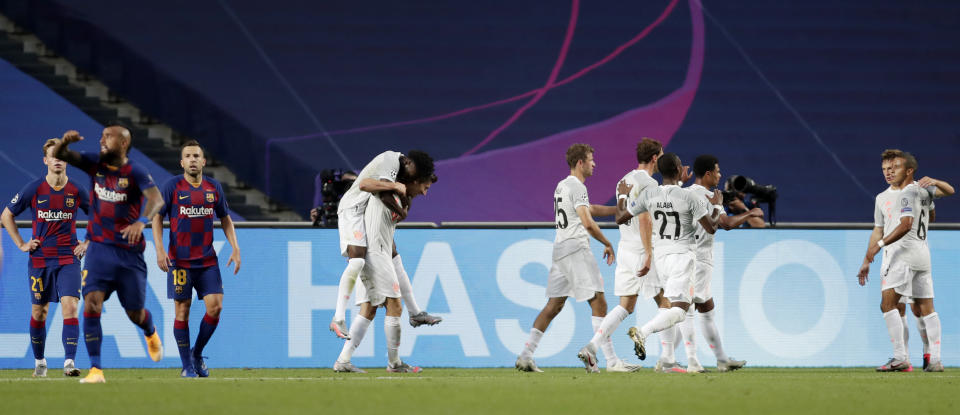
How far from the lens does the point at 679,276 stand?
9297 millimetres

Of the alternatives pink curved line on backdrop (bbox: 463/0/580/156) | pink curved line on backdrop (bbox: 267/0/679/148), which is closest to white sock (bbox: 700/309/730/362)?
pink curved line on backdrop (bbox: 463/0/580/156)

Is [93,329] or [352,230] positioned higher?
[352,230]

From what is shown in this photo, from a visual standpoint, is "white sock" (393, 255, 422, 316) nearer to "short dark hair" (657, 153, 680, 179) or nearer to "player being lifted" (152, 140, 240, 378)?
"player being lifted" (152, 140, 240, 378)

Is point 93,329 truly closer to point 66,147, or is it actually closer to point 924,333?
point 66,147

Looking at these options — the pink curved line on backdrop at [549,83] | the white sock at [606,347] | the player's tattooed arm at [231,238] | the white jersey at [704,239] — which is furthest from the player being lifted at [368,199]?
the pink curved line on backdrop at [549,83]

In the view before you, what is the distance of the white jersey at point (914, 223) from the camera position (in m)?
10.2

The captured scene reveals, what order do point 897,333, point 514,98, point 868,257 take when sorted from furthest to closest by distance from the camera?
point 514,98, point 868,257, point 897,333

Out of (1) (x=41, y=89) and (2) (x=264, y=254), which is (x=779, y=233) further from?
(1) (x=41, y=89)

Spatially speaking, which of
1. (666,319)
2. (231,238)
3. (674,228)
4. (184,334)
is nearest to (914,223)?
(674,228)

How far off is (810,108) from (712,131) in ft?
4.84

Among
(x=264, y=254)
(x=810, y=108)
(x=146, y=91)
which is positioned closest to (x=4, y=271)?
(x=264, y=254)

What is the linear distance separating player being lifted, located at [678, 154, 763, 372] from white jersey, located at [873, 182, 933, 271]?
117 centimetres

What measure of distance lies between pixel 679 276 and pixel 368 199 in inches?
100

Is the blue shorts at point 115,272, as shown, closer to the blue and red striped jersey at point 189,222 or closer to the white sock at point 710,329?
the blue and red striped jersey at point 189,222
